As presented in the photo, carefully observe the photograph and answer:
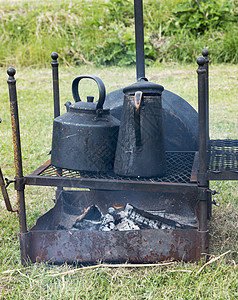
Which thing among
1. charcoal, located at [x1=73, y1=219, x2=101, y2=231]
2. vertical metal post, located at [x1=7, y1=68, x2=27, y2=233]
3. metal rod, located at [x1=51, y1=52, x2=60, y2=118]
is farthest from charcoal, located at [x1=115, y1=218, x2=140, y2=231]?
metal rod, located at [x1=51, y1=52, x2=60, y2=118]

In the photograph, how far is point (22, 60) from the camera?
746 cm

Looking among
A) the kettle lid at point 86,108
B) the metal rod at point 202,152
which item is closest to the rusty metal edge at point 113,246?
the metal rod at point 202,152

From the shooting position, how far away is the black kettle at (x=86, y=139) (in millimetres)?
2129

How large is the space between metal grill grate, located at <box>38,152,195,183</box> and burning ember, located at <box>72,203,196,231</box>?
0.86ft

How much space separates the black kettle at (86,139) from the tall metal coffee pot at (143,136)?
0.09 m

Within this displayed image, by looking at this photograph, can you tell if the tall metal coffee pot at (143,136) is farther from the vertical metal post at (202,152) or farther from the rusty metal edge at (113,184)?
the vertical metal post at (202,152)

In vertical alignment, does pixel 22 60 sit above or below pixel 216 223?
above

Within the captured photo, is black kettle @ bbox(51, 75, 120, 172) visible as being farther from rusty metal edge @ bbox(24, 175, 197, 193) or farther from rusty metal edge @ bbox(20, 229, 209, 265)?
rusty metal edge @ bbox(20, 229, 209, 265)

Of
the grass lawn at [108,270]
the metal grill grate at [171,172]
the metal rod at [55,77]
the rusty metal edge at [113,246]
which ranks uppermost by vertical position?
the metal rod at [55,77]

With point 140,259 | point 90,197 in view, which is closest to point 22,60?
point 90,197

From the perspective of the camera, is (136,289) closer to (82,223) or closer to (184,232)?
(184,232)

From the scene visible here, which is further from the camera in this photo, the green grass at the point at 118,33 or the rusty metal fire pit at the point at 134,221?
the green grass at the point at 118,33

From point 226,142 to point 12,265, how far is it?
145 cm

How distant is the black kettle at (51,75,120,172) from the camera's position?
2129mm
